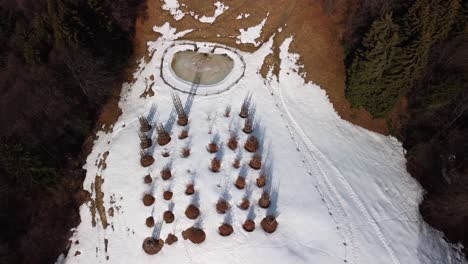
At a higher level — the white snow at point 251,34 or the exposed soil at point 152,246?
the white snow at point 251,34

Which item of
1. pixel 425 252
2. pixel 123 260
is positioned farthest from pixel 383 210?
pixel 123 260

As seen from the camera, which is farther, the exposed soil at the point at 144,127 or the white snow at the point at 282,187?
the exposed soil at the point at 144,127

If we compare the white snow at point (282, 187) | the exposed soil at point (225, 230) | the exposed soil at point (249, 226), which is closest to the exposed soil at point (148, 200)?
the white snow at point (282, 187)

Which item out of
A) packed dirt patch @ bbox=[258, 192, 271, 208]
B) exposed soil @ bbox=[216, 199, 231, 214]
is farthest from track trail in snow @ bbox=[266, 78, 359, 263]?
exposed soil @ bbox=[216, 199, 231, 214]

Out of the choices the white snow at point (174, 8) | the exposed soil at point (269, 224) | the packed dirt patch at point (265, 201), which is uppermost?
the white snow at point (174, 8)

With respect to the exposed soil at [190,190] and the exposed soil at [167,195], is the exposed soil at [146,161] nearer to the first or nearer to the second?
the exposed soil at [167,195]

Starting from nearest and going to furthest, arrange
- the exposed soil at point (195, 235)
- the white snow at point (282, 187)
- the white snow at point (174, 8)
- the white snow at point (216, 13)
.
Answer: the exposed soil at point (195, 235) → the white snow at point (282, 187) → the white snow at point (216, 13) → the white snow at point (174, 8)

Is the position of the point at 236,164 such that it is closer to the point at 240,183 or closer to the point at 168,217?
the point at 240,183
